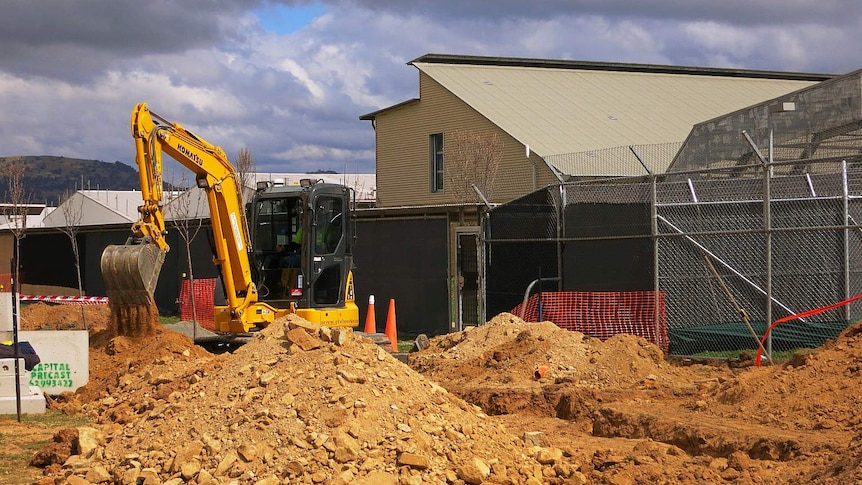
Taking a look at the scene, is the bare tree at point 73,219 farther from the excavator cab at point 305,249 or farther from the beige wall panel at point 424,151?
the excavator cab at point 305,249

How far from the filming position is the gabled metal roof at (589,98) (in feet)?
103

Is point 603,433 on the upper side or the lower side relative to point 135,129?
lower

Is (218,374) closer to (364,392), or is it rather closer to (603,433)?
(364,392)

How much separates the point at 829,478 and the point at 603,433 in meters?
3.91

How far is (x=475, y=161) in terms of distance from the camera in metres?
30.6

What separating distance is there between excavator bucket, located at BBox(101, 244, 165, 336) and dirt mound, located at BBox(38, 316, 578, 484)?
3914mm

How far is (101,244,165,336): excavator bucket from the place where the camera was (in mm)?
13742

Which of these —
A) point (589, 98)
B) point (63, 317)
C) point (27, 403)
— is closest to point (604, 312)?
point (27, 403)

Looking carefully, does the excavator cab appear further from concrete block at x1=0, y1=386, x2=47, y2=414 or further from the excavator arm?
concrete block at x1=0, y1=386, x2=47, y2=414

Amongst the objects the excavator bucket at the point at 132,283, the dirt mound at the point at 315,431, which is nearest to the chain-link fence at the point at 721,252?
the excavator bucket at the point at 132,283

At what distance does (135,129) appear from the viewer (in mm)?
14273

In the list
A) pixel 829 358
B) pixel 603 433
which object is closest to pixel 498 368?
pixel 603 433

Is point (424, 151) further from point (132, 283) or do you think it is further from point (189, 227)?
point (132, 283)

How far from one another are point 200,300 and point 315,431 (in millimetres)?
17960
